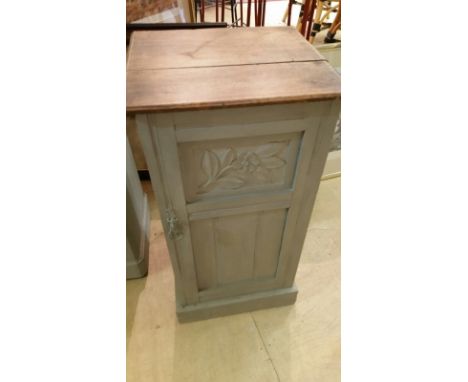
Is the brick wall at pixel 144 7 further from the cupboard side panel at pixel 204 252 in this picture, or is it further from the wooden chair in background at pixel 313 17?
the cupboard side panel at pixel 204 252

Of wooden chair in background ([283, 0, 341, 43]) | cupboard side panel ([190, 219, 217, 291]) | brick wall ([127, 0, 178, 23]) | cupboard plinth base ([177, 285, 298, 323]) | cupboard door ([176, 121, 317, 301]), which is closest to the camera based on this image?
cupboard door ([176, 121, 317, 301])

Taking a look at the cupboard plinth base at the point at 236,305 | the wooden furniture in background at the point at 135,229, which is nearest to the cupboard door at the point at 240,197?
the cupboard plinth base at the point at 236,305

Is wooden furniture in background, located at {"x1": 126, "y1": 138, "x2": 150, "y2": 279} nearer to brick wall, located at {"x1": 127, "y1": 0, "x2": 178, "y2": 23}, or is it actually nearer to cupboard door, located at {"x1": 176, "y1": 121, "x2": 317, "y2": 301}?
cupboard door, located at {"x1": 176, "y1": 121, "x2": 317, "y2": 301}

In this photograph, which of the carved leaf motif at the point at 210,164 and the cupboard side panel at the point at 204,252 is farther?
the cupboard side panel at the point at 204,252

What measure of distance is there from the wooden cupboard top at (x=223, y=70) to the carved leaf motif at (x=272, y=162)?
194 millimetres

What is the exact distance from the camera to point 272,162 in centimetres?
82

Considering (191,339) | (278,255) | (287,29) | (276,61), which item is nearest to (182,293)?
(191,339)

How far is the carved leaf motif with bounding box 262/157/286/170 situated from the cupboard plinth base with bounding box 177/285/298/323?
703mm

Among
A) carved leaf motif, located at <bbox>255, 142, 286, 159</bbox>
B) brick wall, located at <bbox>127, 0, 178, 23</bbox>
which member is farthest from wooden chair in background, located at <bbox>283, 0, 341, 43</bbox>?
carved leaf motif, located at <bbox>255, 142, 286, 159</bbox>

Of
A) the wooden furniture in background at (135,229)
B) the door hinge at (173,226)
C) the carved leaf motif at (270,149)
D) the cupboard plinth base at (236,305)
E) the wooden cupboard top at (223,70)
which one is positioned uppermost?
the wooden cupboard top at (223,70)

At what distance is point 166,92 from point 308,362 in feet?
3.84

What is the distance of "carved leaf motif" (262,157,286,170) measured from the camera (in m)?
0.82

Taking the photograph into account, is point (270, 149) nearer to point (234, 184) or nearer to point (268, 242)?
point (234, 184)

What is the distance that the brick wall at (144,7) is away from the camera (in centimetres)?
145
